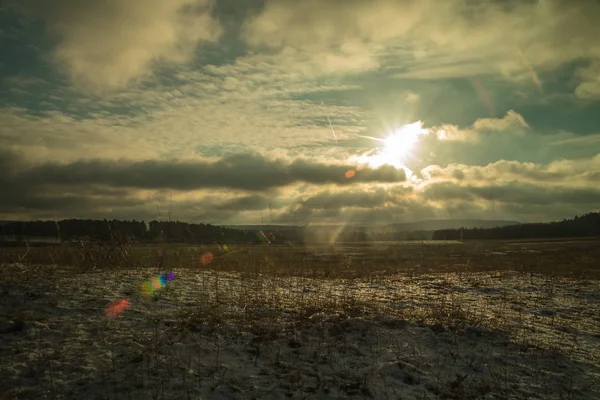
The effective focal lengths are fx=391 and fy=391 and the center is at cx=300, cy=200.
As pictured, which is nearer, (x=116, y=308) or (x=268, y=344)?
(x=268, y=344)

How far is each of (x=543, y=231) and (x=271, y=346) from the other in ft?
512

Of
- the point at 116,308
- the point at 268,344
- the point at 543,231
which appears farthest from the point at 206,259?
the point at 543,231

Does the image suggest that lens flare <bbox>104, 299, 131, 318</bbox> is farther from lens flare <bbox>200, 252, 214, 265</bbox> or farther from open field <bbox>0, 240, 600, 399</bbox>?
lens flare <bbox>200, 252, 214, 265</bbox>

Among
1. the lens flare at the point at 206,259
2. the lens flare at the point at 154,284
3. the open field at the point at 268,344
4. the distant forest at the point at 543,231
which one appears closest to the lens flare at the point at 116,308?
the open field at the point at 268,344

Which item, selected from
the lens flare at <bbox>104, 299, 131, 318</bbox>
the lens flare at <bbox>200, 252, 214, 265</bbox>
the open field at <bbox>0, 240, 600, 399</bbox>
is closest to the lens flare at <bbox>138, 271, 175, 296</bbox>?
the open field at <bbox>0, 240, 600, 399</bbox>

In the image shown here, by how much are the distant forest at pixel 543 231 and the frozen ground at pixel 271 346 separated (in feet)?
444

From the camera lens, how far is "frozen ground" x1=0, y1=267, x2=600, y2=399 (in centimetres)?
678

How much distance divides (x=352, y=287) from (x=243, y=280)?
413 centimetres

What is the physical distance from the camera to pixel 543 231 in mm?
137875

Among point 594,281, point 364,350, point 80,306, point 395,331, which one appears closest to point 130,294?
point 80,306

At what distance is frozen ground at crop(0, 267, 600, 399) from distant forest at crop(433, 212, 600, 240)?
135 meters

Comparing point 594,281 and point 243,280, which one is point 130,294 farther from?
point 594,281

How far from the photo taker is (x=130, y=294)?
33.8 ft

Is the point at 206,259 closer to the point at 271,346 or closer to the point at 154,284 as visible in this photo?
the point at 154,284
